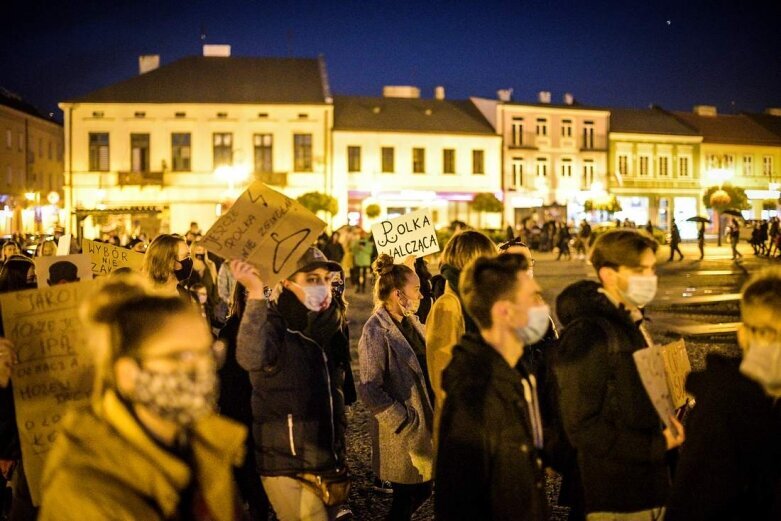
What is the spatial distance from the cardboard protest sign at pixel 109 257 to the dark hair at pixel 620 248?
4.32m

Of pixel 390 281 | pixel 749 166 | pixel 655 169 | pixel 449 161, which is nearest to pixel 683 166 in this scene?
pixel 655 169

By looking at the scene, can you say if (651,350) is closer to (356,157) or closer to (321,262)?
(321,262)

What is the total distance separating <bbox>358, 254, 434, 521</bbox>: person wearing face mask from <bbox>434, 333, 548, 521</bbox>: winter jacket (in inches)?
62.6

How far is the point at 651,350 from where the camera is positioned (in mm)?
3373

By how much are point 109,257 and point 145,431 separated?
205 inches

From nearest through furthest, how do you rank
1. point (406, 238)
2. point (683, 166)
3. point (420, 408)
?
point (420, 408)
point (406, 238)
point (683, 166)

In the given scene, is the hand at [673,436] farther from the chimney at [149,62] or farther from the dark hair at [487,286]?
the chimney at [149,62]

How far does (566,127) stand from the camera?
53.4m

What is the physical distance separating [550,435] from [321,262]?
142 cm

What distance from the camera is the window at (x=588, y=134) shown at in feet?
177

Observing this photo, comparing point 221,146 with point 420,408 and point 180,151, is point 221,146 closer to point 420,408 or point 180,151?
point 180,151

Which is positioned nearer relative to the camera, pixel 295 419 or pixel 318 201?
pixel 295 419

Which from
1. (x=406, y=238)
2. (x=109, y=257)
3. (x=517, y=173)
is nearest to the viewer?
(x=109, y=257)

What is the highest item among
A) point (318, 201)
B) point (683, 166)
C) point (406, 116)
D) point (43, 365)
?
point (406, 116)
